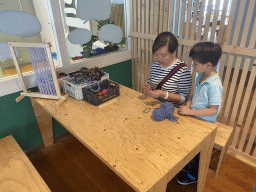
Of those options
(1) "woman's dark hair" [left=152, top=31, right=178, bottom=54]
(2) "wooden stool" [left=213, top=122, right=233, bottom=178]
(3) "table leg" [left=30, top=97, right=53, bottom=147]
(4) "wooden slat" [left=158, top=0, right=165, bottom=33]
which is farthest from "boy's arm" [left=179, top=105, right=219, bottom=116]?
(3) "table leg" [left=30, top=97, right=53, bottom=147]

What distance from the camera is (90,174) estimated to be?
5.98 ft

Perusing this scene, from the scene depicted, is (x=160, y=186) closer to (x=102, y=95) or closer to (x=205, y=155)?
(x=205, y=155)

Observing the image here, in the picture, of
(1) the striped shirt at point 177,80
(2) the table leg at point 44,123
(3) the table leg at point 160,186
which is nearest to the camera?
(3) the table leg at point 160,186

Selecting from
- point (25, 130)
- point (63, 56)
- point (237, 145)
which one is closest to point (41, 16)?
point (63, 56)

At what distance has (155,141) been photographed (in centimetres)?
108

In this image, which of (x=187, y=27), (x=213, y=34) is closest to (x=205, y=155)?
(x=213, y=34)

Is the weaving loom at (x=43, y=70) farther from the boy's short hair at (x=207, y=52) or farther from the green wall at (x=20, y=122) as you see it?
the boy's short hair at (x=207, y=52)

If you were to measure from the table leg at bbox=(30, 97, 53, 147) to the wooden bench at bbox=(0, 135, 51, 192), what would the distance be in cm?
43

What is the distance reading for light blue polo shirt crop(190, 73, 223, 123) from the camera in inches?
48.9

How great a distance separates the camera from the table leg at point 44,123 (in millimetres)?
1895

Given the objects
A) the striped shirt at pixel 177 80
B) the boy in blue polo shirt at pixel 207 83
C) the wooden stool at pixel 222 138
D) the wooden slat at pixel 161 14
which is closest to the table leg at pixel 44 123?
the striped shirt at pixel 177 80

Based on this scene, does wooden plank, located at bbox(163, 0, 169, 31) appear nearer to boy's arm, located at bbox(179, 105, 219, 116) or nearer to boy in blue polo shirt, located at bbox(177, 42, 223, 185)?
boy in blue polo shirt, located at bbox(177, 42, 223, 185)

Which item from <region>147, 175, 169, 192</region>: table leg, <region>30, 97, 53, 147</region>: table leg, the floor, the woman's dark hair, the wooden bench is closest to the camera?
<region>147, 175, 169, 192</region>: table leg

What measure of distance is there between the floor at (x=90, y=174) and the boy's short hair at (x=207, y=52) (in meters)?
1.13
